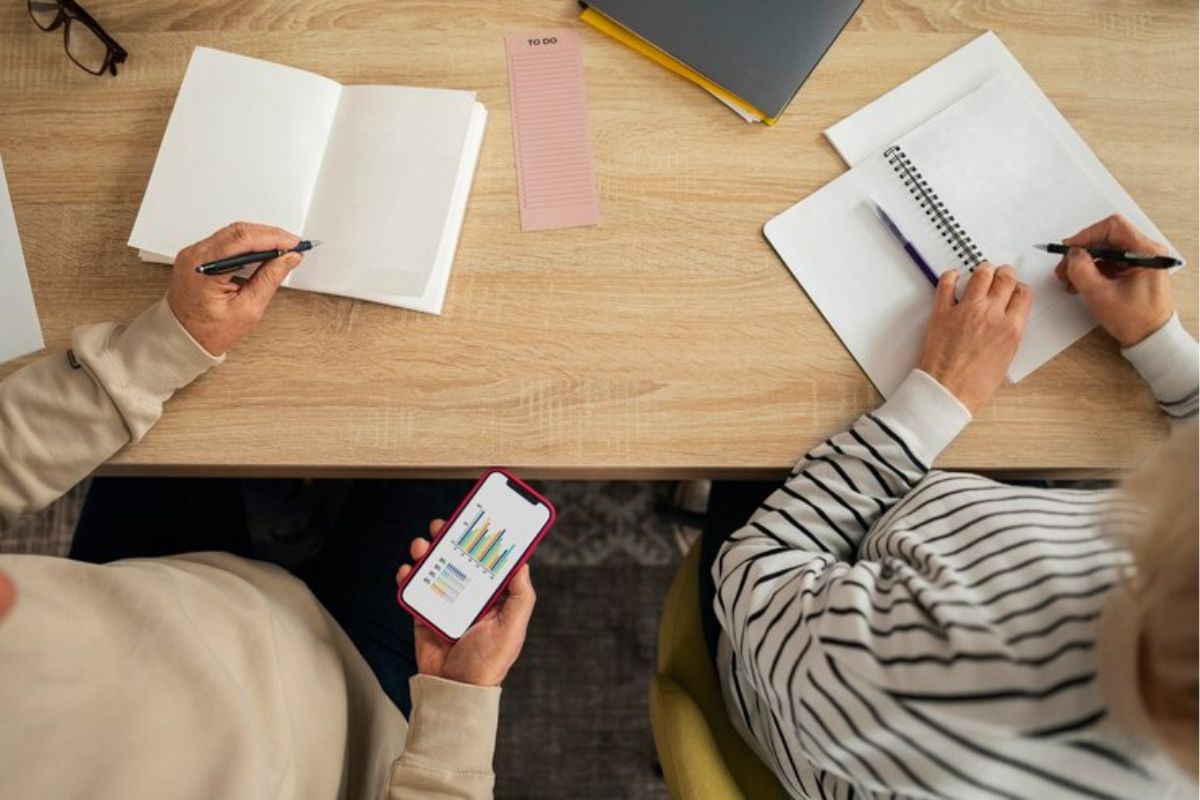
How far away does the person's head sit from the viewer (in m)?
0.52

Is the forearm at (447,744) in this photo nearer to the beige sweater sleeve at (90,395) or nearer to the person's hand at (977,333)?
the beige sweater sleeve at (90,395)

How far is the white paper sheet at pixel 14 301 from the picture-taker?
871 mm

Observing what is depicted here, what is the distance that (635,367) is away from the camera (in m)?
0.87

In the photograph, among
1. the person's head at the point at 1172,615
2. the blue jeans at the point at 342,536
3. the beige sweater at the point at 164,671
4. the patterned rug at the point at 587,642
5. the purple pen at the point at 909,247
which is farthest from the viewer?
the patterned rug at the point at 587,642

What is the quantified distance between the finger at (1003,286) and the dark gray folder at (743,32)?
0.92 feet

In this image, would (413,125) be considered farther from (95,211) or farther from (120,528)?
(120,528)

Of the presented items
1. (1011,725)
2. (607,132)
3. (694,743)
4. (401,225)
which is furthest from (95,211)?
(1011,725)

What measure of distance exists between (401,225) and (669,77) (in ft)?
1.08

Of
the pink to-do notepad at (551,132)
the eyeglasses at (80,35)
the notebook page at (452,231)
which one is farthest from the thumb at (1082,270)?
the eyeglasses at (80,35)

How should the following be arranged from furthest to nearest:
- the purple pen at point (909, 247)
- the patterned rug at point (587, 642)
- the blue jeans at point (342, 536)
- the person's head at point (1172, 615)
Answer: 1. the patterned rug at point (587, 642)
2. the blue jeans at point (342, 536)
3. the purple pen at point (909, 247)
4. the person's head at point (1172, 615)

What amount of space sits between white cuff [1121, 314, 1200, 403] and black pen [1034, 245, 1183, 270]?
0.18 ft

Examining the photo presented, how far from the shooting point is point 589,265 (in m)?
0.89

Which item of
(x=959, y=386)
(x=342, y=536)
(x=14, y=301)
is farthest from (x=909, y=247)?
(x=14, y=301)

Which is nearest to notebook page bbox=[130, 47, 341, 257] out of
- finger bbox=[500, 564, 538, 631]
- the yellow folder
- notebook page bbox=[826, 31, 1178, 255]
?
the yellow folder
